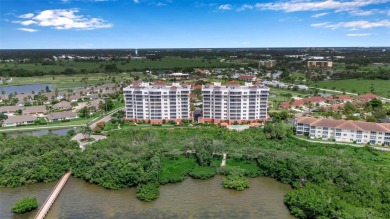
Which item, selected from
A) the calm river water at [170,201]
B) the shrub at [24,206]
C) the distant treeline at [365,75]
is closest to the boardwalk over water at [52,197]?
the calm river water at [170,201]

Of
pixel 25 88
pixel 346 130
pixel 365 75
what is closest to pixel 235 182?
pixel 346 130

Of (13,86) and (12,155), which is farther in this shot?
(13,86)

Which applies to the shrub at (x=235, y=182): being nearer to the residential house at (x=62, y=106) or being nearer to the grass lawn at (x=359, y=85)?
the residential house at (x=62, y=106)

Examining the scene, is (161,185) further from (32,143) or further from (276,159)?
(32,143)

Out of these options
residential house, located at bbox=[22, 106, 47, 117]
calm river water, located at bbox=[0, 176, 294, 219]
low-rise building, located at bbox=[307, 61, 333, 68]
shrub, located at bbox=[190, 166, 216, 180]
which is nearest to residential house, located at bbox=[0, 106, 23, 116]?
residential house, located at bbox=[22, 106, 47, 117]

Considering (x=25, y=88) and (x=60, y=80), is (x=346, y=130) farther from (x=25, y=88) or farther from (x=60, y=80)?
(x=60, y=80)

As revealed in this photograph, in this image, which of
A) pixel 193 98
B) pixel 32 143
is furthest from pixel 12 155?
pixel 193 98
